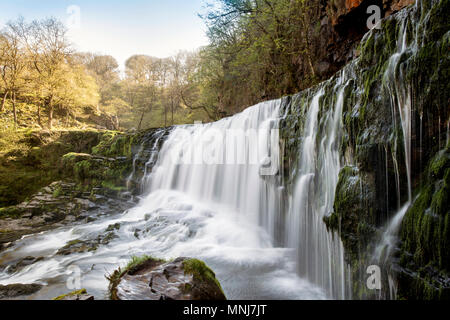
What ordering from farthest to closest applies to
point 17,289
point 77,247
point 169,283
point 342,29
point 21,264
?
point 342,29 → point 77,247 → point 21,264 → point 17,289 → point 169,283

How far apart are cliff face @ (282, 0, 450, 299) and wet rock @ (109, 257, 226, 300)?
74.7 inches

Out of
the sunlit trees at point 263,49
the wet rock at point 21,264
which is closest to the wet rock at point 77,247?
the wet rock at point 21,264

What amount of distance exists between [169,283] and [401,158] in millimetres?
2915

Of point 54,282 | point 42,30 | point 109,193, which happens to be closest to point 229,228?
point 54,282

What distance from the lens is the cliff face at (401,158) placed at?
2.16 m

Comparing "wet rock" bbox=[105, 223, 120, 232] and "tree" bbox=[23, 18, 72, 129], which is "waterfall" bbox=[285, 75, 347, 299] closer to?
"wet rock" bbox=[105, 223, 120, 232]

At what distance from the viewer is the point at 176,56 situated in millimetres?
26938

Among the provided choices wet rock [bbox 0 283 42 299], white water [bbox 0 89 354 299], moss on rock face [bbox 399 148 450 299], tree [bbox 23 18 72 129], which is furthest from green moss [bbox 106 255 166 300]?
tree [bbox 23 18 72 129]

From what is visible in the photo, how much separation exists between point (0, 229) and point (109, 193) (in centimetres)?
390

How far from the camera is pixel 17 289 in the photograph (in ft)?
12.7

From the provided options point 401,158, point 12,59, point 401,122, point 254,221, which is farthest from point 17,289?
point 12,59

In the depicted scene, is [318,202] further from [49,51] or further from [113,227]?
[49,51]
